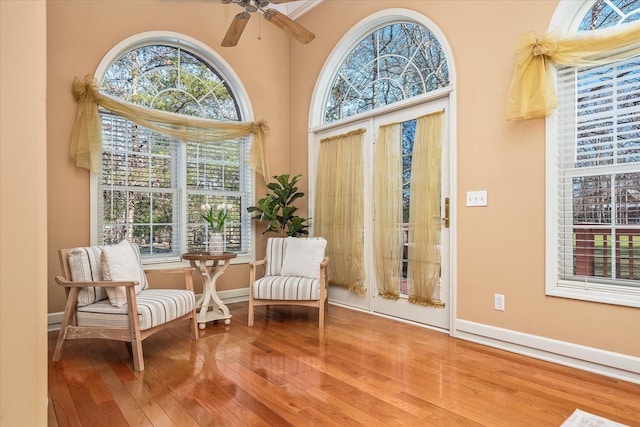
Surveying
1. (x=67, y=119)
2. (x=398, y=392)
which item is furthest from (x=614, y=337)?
(x=67, y=119)

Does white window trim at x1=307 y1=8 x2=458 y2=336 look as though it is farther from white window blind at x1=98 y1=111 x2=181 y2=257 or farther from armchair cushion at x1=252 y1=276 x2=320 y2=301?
white window blind at x1=98 y1=111 x2=181 y2=257

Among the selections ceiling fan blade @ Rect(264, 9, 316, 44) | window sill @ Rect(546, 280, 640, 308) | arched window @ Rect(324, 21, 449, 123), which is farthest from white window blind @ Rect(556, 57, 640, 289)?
ceiling fan blade @ Rect(264, 9, 316, 44)

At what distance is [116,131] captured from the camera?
Result: 385 centimetres

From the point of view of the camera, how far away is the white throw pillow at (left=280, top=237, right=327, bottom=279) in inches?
149

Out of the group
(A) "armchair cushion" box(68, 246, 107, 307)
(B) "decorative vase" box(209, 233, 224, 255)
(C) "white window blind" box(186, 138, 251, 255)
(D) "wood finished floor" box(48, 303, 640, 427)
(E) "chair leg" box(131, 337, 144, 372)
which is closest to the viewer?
(D) "wood finished floor" box(48, 303, 640, 427)

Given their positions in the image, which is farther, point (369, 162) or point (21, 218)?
point (369, 162)

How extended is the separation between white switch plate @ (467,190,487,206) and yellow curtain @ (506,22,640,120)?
0.62 m

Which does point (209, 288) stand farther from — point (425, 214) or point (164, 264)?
point (425, 214)

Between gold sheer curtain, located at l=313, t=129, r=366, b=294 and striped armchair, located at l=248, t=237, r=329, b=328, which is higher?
gold sheer curtain, located at l=313, t=129, r=366, b=294

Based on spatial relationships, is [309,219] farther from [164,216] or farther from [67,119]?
[67,119]

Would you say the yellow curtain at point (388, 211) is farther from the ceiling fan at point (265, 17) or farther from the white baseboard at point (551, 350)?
the ceiling fan at point (265, 17)

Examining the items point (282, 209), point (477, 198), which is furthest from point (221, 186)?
point (477, 198)

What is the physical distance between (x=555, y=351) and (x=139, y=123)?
4.17 m

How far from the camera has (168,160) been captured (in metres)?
4.23
